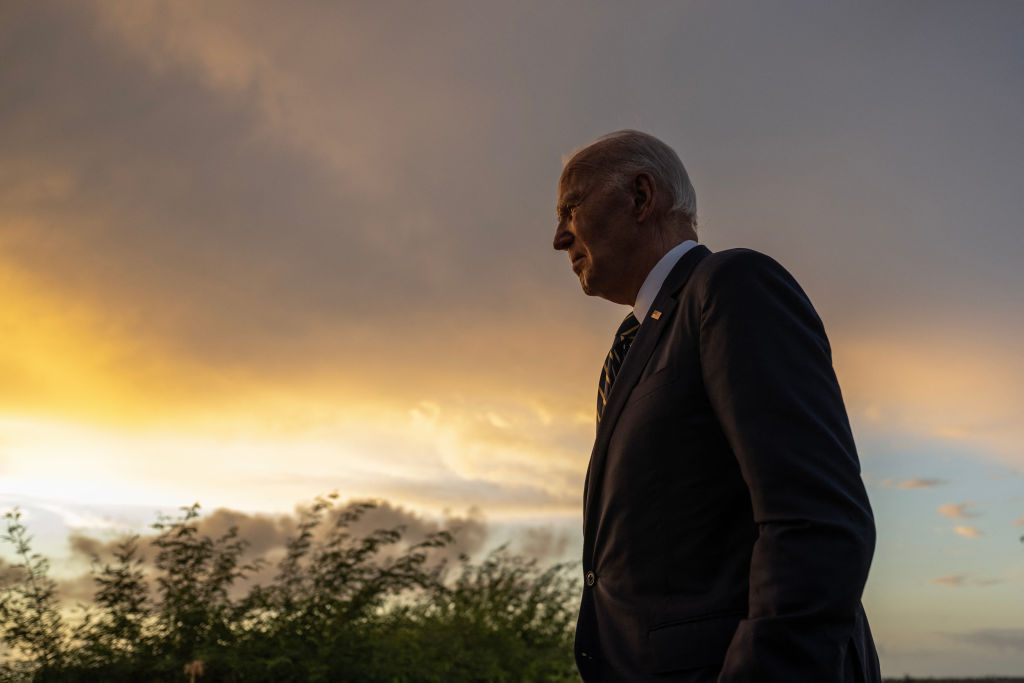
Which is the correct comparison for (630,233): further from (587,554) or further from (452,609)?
(452,609)

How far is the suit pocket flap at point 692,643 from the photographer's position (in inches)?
64.4

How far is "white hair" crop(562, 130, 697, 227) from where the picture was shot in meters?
2.29

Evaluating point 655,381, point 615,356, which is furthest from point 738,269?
point 615,356

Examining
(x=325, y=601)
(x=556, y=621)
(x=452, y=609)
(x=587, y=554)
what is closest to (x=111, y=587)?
(x=325, y=601)

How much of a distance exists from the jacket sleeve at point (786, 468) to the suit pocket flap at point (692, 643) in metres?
0.06

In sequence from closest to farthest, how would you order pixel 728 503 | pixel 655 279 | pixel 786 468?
pixel 786 468 < pixel 728 503 < pixel 655 279

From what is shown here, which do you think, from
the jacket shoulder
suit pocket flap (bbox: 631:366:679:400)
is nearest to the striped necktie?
suit pocket flap (bbox: 631:366:679:400)

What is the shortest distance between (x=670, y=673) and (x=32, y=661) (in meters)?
6.70

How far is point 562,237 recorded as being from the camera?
2.44 m

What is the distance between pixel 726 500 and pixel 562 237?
0.97 m

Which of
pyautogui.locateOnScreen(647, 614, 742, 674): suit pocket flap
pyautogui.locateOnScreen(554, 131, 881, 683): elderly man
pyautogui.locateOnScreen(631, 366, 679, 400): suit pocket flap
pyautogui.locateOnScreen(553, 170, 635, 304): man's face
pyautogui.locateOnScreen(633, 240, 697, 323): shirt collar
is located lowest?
pyautogui.locateOnScreen(647, 614, 742, 674): suit pocket flap

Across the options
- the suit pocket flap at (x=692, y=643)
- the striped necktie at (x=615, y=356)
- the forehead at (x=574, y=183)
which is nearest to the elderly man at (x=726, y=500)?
the suit pocket flap at (x=692, y=643)

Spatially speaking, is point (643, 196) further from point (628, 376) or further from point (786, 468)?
point (786, 468)

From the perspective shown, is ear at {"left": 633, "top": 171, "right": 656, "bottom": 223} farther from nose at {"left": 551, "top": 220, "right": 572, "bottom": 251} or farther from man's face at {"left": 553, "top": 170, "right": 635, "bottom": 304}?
nose at {"left": 551, "top": 220, "right": 572, "bottom": 251}
